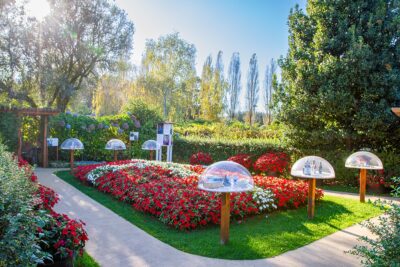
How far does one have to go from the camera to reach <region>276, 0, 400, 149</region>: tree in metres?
9.76

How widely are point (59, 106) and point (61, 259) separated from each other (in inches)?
685

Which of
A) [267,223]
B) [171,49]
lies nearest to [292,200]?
[267,223]

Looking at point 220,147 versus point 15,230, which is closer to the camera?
point 15,230

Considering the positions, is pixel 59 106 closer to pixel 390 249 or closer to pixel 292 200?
pixel 292 200

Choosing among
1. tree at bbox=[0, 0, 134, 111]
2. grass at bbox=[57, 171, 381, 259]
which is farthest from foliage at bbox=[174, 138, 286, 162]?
tree at bbox=[0, 0, 134, 111]

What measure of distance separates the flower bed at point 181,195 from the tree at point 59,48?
10987 mm

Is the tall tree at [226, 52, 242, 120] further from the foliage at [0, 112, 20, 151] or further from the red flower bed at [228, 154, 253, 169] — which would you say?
the foliage at [0, 112, 20, 151]

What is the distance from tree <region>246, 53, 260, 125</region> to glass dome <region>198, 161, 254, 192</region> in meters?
36.3

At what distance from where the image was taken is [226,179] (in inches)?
186

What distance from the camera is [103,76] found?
2094 centimetres

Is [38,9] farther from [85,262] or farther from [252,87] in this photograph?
[252,87]

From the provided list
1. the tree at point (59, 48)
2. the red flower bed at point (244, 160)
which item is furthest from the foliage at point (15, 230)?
the tree at point (59, 48)

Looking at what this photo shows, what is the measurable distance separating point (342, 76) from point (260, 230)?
6611 mm

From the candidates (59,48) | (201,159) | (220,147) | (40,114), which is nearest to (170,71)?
(59,48)
